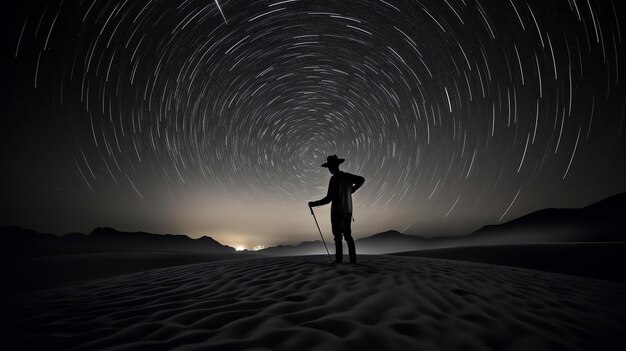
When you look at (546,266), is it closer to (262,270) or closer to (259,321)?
(262,270)

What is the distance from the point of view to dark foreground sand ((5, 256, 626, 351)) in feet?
7.15

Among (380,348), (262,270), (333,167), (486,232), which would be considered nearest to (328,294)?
(380,348)

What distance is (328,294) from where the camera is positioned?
11.2ft

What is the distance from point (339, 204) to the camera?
5.92 meters

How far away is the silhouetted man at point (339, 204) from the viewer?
19.3 ft

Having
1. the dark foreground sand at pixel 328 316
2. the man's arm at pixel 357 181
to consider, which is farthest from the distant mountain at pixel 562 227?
the dark foreground sand at pixel 328 316

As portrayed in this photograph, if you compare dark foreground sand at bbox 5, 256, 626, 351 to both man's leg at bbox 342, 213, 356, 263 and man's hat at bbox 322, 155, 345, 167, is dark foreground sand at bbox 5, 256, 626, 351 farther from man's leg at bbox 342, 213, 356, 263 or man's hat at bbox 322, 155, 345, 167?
man's hat at bbox 322, 155, 345, 167

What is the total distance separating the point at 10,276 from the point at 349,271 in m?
12.8

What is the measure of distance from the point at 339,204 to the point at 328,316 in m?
3.41

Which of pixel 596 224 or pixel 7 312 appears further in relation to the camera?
pixel 596 224

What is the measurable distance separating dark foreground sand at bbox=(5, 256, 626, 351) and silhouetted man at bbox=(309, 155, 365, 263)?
1477 millimetres

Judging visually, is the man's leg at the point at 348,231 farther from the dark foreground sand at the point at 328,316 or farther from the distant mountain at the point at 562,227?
the distant mountain at the point at 562,227

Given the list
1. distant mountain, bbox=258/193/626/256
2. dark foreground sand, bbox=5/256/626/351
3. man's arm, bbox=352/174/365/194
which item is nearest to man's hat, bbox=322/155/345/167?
man's arm, bbox=352/174/365/194

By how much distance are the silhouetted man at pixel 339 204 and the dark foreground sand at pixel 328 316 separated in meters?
1.48
